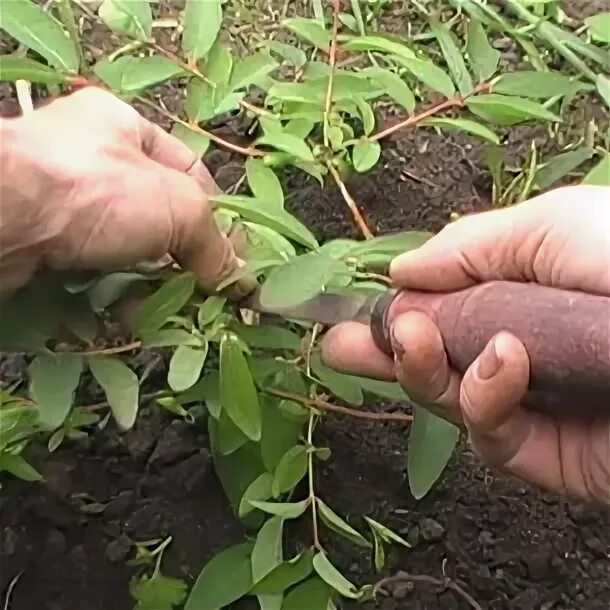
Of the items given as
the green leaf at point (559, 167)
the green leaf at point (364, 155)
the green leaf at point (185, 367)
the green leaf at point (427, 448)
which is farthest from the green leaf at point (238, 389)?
the green leaf at point (559, 167)

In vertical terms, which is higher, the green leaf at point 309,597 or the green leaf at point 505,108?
the green leaf at point 505,108

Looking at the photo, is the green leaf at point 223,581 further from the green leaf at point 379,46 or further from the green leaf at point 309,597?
the green leaf at point 379,46

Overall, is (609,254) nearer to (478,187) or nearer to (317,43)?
(317,43)

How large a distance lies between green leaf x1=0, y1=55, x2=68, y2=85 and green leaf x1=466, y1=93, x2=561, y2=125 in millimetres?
309

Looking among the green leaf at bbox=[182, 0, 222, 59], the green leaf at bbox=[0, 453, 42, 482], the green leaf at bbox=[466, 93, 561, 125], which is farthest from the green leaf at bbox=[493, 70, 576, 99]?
the green leaf at bbox=[0, 453, 42, 482]

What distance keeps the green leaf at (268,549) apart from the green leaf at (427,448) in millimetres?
104

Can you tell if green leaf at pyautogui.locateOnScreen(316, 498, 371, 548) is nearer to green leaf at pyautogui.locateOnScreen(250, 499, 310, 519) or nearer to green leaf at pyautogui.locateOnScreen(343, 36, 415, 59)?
green leaf at pyautogui.locateOnScreen(250, 499, 310, 519)

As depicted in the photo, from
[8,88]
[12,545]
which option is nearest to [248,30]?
[8,88]

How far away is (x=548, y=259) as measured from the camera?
684 mm

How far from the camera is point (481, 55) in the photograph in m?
0.89

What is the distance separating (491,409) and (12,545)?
18.2 inches

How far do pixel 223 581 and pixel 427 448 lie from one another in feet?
0.60

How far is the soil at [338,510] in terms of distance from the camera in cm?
93

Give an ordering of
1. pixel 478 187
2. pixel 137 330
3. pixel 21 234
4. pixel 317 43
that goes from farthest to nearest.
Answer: pixel 478 187 → pixel 317 43 → pixel 137 330 → pixel 21 234
